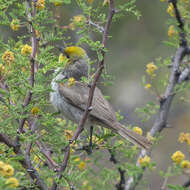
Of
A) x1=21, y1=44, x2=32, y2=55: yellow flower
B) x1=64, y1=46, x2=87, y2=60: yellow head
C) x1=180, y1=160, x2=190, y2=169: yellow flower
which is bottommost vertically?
x1=180, y1=160, x2=190, y2=169: yellow flower

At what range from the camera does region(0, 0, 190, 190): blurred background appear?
881 centimetres

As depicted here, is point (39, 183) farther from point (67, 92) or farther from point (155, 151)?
point (155, 151)

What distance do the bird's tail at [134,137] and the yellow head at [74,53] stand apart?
0.93 meters

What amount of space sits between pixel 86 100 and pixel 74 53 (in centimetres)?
56

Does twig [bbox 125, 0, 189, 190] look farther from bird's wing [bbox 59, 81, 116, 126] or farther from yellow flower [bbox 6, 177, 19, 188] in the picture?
yellow flower [bbox 6, 177, 19, 188]

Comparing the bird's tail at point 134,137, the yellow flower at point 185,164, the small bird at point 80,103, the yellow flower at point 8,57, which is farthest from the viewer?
the small bird at point 80,103

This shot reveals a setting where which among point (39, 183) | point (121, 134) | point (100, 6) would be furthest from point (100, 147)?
point (100, 6)

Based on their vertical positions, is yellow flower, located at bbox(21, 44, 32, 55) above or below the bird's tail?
above

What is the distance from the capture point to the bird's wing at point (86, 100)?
3.57 meters

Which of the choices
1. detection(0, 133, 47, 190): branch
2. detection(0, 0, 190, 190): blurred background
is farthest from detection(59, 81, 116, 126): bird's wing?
detection(0, 0, 190, 190): blurred background

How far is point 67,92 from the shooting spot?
375 cm

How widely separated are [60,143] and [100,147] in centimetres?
50

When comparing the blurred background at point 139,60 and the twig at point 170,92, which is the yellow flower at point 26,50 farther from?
the blurred background at point 139,60

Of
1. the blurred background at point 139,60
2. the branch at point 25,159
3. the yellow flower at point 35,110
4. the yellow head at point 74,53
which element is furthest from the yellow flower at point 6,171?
the blurred background at point 139,60
